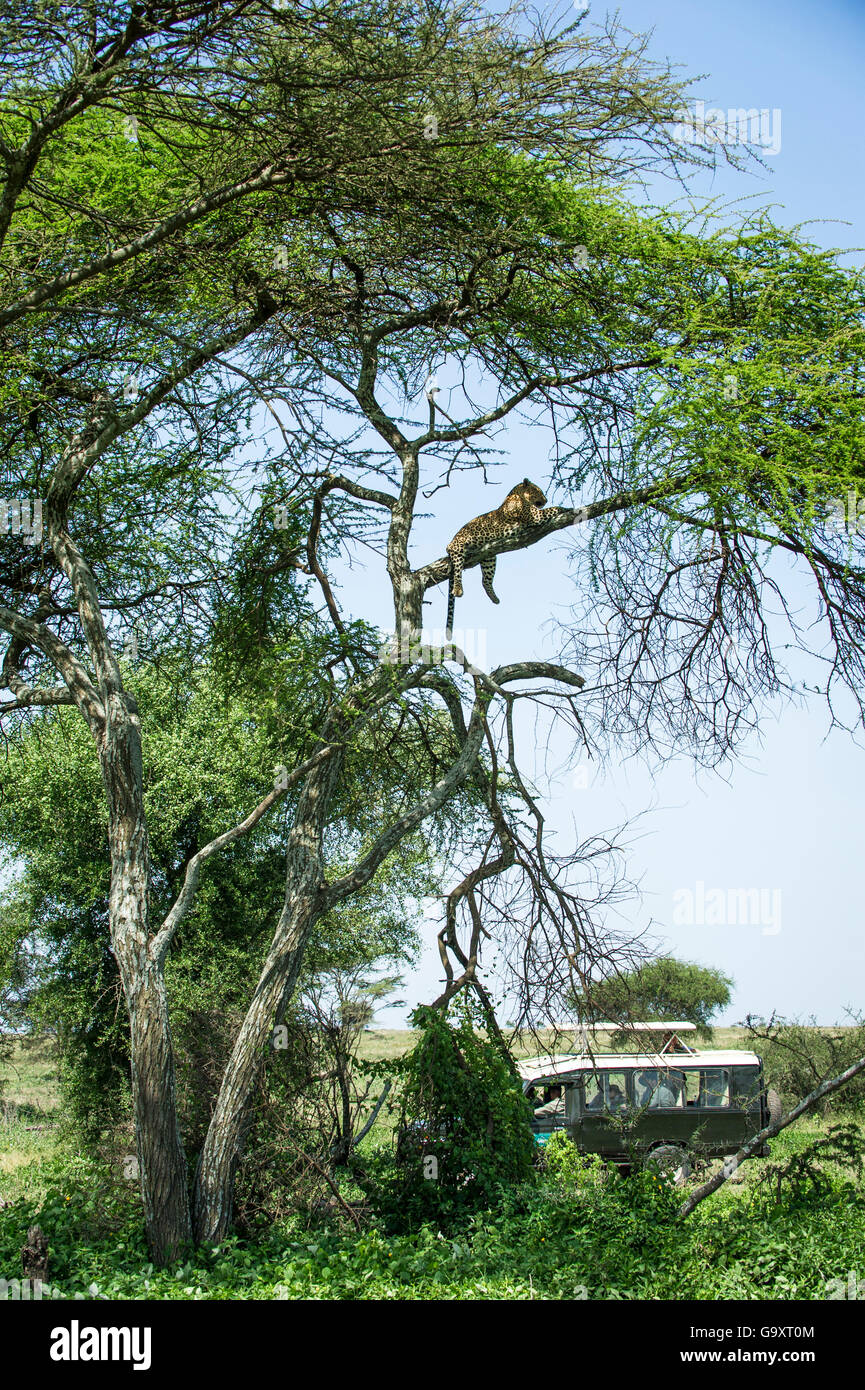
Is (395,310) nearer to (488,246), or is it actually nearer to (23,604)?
(488,246)

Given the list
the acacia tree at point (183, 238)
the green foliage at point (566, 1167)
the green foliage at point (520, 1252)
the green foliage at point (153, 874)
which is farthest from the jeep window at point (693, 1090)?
the acacia tree at point (183, 238)

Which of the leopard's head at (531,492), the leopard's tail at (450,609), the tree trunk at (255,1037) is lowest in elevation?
the tree trunk at (255,1037)

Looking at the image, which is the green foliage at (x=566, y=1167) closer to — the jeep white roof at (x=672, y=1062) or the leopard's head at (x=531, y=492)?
the jeep white roof at (x=672, y=1062)

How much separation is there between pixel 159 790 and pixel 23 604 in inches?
209

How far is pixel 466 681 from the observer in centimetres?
1058

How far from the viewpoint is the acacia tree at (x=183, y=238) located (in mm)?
7172

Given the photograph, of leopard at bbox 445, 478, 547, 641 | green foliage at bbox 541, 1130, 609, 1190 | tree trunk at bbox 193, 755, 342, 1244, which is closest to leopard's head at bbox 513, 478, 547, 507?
leopard at bbox 445, 478, 547, 641

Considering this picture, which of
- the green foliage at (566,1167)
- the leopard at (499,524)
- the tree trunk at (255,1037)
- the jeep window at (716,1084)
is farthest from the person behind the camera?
the jeep window at (716,1084)

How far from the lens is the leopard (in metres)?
10.4

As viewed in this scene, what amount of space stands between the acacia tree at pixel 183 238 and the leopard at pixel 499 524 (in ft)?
1.83

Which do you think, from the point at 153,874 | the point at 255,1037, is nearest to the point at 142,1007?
the point at 255,1037

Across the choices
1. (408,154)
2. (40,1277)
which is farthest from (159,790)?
(408,154)

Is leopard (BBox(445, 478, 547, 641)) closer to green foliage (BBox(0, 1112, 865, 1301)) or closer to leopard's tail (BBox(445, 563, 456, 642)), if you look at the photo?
leopard's tail (BBox(445, 563, 456, 642))

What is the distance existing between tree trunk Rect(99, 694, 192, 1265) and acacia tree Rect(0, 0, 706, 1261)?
0.02 m
